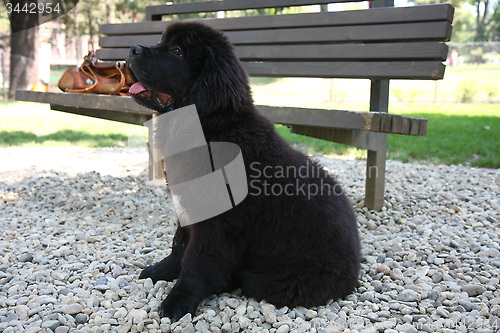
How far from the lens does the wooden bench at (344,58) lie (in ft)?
10.5

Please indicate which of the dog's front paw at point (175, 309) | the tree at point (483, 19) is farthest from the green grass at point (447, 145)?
the tree at point (483, 19)

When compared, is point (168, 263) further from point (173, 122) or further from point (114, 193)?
point (114, 193)

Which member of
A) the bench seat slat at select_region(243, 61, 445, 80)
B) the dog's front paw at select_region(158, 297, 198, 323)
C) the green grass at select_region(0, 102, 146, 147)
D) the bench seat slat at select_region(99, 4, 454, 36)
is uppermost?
the bench seat slat at select_region(99, 4, 454, 36)

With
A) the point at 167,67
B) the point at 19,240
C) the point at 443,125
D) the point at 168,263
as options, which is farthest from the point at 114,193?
the point at 443,125

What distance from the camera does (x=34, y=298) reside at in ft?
7.59

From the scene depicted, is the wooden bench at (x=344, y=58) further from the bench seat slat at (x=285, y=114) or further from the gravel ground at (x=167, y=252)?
the gravel ground at (x=167, y=252)

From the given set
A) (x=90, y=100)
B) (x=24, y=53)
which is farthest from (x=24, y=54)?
(x=90, y=100)

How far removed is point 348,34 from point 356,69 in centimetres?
34

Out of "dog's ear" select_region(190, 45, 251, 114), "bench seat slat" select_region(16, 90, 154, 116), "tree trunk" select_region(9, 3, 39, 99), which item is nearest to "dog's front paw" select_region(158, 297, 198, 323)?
"dog's ear" select_region(190, 45, 251, 114)

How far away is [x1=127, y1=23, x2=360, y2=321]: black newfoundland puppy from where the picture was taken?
224cm

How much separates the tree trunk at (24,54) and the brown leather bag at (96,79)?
37.2ft

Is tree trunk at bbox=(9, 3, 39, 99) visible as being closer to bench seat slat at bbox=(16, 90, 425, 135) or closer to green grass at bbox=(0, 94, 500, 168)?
green grass at bbox=(0, 94, 500, 168)

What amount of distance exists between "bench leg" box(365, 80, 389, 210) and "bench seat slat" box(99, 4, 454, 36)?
1.69 feet

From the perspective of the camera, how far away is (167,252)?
3.10 metres
